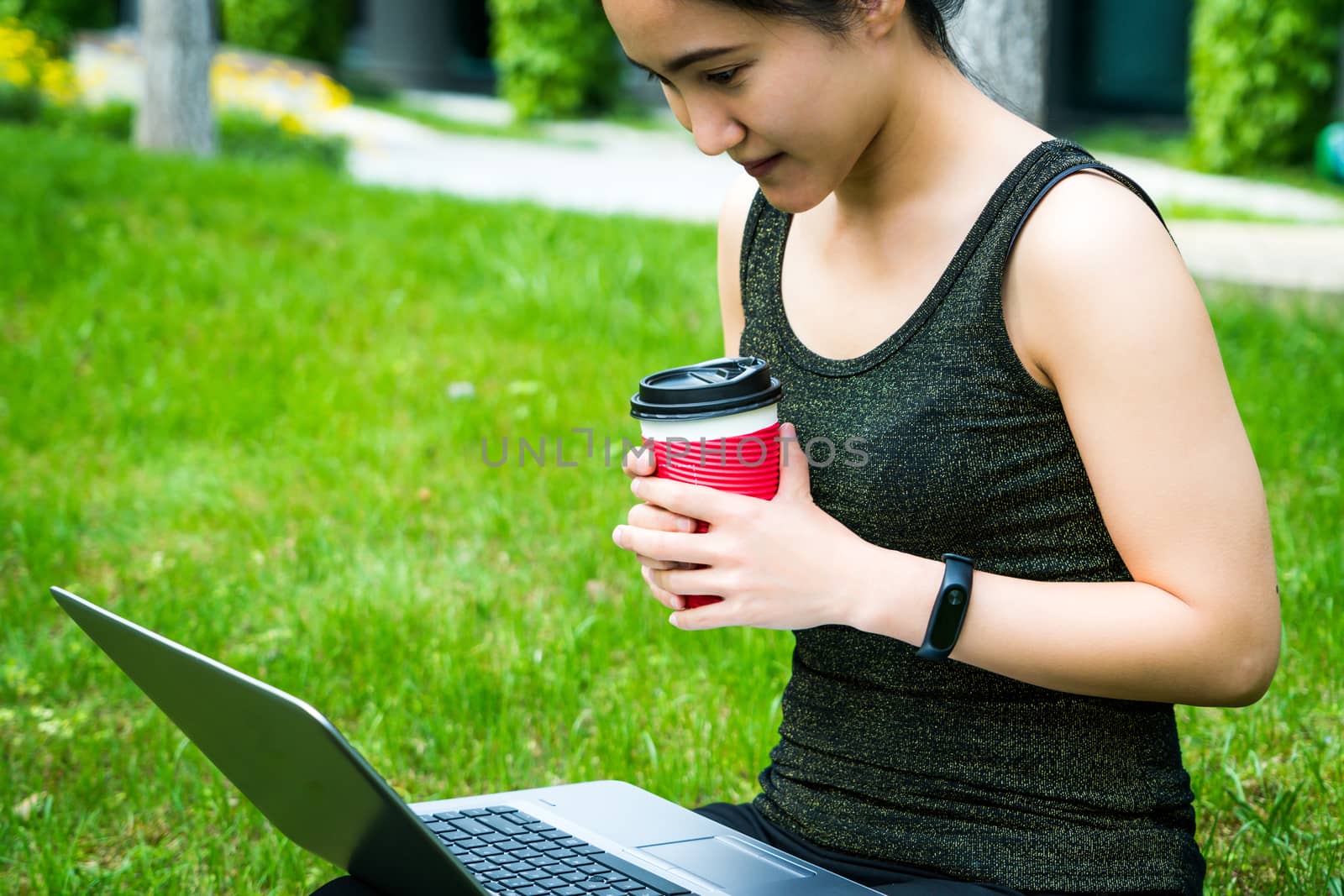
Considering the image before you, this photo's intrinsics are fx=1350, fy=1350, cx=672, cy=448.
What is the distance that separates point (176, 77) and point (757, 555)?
8893mm

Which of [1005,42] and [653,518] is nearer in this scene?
[653,518]

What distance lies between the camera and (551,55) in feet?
52.9

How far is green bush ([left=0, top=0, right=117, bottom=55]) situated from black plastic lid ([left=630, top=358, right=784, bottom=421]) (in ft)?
47.8

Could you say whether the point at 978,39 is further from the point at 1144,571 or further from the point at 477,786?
the point at 1144,571

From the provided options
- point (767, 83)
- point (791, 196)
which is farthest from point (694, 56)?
point (791, 196)

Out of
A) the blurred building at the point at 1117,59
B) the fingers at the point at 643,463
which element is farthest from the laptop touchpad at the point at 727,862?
the blurred building at the point at 1117,59

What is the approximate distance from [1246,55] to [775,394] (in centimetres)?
1140

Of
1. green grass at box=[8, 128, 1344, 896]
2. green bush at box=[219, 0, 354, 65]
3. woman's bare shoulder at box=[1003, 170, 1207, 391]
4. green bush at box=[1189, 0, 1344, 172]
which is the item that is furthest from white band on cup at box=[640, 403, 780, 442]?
green bush at box=[219, 0, 354, 65]

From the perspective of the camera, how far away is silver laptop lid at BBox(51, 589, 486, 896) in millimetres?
1145

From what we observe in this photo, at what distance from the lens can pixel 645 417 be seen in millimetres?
1322

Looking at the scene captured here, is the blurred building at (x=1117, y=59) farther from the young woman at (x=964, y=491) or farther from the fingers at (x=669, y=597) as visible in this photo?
the fingers at (x=669, y=597)

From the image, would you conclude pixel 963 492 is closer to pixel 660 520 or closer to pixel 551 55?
pixel 660 520

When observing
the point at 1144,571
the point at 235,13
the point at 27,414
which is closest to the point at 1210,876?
the point at 1144,571

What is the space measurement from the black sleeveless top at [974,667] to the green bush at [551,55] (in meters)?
15.4
